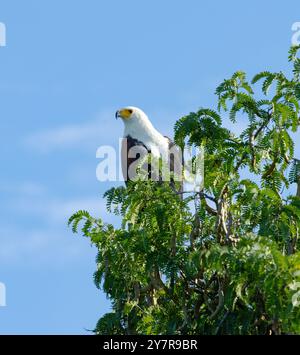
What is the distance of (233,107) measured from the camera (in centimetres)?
1188

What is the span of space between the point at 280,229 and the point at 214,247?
2.53ft

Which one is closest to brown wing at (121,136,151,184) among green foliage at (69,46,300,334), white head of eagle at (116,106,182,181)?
white head of eagle at (116,106,182,181)

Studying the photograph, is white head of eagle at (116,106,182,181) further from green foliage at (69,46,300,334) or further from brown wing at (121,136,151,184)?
green foliage at (69,46,300,334)

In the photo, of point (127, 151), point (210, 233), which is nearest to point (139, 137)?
point (127, 151)

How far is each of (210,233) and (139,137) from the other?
18.3 feet

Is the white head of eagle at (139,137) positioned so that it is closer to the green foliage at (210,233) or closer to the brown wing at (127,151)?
the brown wing at (127,151)

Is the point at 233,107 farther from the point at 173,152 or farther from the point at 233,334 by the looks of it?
the point at 173,152

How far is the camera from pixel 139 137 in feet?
55.5

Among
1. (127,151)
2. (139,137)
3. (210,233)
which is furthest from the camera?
(139,137)

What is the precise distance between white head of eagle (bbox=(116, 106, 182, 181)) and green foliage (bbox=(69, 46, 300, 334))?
365cm

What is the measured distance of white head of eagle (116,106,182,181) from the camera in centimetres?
1631

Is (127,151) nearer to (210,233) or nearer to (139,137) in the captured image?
(139,137)

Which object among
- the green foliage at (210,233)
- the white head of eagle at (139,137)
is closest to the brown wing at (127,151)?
the white head of eagle at (139,137)
